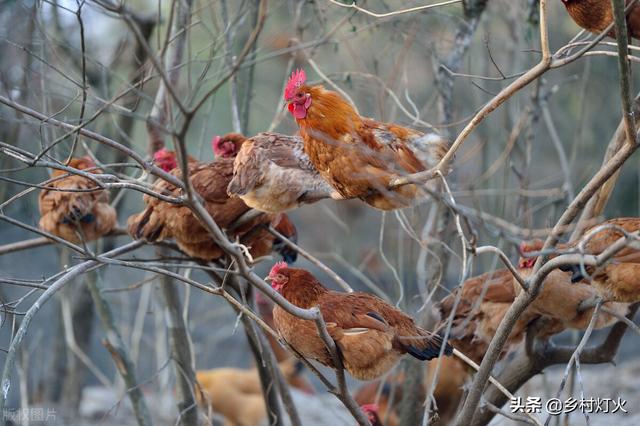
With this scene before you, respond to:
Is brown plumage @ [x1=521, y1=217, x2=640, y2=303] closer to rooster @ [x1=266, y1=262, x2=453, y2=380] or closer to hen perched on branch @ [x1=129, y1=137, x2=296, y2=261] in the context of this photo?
rooster @ [x1=266, y1=262, x2=453, y2=380]

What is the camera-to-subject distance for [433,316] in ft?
16.1

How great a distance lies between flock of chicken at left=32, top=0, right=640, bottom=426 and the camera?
376 cm

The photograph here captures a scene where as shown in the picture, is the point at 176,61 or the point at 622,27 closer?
the point at 622,27

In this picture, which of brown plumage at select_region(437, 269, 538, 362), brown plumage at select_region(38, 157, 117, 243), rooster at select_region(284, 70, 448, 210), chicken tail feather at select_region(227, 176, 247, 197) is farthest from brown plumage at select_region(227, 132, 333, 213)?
brown plumage at select_region(38, 157, 117, 243)

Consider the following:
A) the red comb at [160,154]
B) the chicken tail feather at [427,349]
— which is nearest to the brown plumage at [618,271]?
the chicken tail feather at [427,349]

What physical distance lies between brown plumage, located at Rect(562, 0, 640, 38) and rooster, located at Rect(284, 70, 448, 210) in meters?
0.89

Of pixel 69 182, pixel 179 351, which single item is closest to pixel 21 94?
pixel 69 182

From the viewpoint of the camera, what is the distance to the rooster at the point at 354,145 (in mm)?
3797

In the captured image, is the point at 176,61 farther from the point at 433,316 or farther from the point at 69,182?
the point at 433,316

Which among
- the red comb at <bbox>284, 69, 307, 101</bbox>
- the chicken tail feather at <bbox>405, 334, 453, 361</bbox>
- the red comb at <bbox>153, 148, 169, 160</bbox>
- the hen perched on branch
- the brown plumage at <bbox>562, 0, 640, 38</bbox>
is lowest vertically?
the chicken tail feather at <bbox>405, 334, 453, 361</bbox>

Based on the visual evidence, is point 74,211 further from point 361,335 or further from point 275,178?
point 361,335

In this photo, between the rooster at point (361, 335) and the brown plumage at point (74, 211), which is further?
the brown plumage at point (74, 211)

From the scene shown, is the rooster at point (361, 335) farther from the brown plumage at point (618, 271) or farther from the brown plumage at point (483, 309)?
the brown plumage at point (483, 309)

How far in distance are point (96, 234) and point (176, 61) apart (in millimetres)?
1274
